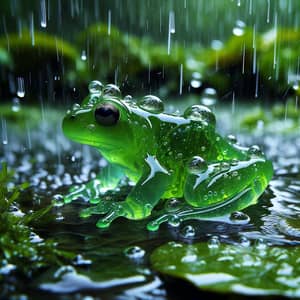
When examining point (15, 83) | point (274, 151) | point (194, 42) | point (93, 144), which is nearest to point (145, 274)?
point (93, 144)

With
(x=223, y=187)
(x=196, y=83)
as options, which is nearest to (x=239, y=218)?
(x=223, y=187)

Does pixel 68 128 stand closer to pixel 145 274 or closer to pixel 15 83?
pixel 145 274

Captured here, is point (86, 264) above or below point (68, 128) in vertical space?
below

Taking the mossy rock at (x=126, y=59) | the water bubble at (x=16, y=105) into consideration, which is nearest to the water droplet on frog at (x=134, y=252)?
the water bubble at (x=16, y=105)

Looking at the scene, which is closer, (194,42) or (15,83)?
(15,83)

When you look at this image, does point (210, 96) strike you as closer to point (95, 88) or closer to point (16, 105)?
point (16, 105)

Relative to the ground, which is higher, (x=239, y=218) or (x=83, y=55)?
(x=239, y=218)

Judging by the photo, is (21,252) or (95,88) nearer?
(21,252)

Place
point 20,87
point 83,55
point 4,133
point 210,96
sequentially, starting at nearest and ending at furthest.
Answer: point 4,133 < point 210,96 < point 20,87 < point 83,55
